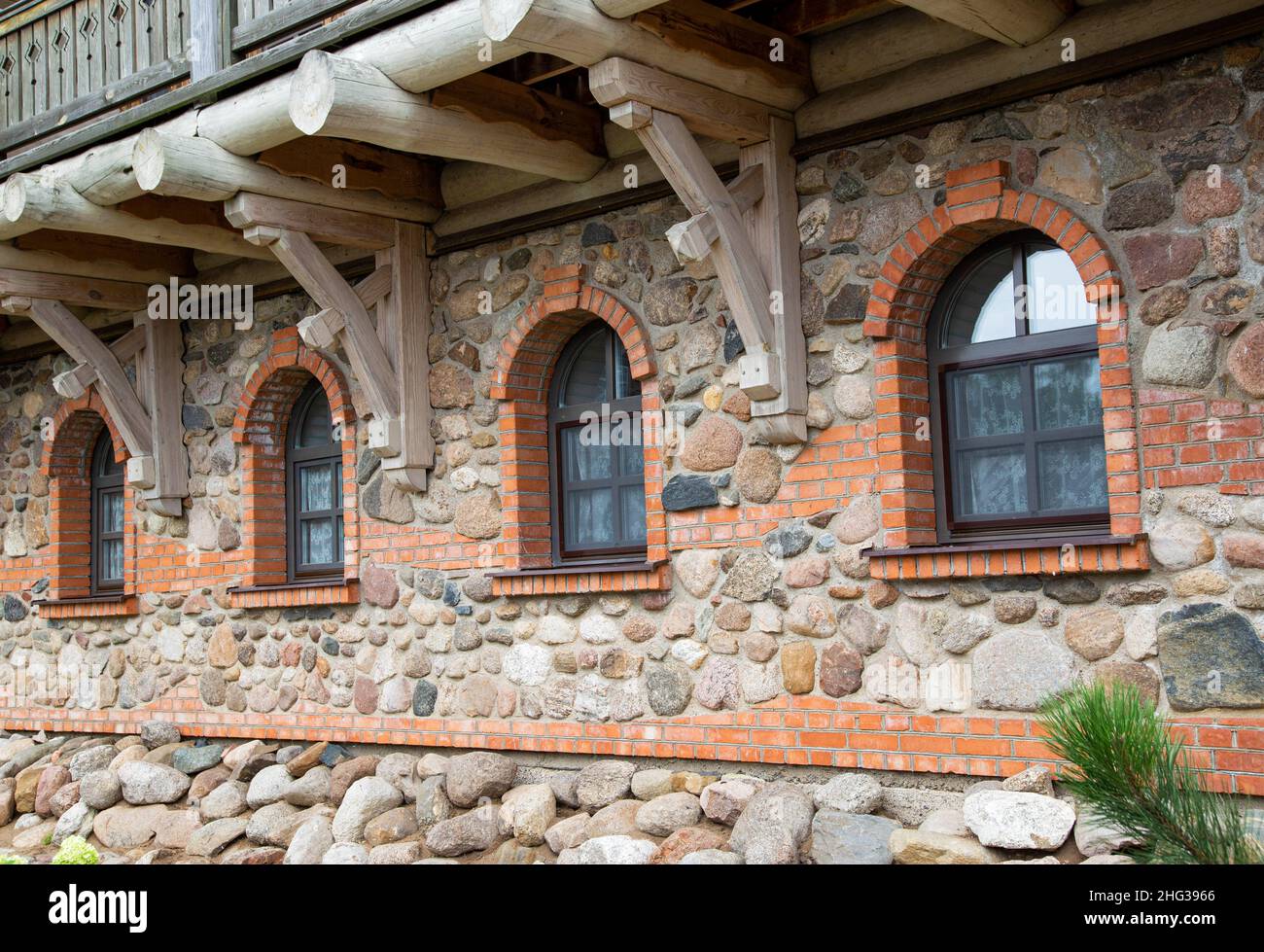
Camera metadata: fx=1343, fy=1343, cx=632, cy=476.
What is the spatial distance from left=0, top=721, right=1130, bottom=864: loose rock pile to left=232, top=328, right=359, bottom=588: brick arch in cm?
119

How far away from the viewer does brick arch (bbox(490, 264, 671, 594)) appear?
6.73 meters

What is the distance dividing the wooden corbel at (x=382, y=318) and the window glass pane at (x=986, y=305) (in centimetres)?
310

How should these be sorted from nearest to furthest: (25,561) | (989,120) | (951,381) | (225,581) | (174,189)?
(989,120) < (951,381) < (174,189) < (225,581) < (25,561)

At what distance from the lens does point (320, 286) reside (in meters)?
7.22

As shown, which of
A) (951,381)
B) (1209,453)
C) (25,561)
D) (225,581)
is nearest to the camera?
(1209,453)

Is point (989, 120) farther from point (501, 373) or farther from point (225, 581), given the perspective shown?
point (225, 581)

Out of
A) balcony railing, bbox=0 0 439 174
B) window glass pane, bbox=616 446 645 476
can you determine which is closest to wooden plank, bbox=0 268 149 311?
balcony railing, bbox=0 0 439 174

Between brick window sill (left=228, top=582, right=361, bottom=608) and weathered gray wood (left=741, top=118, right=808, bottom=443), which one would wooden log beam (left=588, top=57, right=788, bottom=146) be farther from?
brick window sill (left=228, top=582, right=361, bottom=608)

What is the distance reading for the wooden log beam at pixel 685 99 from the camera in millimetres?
5395

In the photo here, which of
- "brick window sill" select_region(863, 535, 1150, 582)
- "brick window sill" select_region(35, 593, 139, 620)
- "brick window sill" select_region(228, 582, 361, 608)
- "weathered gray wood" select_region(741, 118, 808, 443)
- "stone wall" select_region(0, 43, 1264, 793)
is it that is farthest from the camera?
"brick window sill" select_region(35, 593, 139, 620)

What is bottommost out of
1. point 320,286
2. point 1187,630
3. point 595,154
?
point 1187,630

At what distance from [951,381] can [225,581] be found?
5078 millimetres

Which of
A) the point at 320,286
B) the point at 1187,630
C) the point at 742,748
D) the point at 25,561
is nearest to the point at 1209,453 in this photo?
the point at 1187,630

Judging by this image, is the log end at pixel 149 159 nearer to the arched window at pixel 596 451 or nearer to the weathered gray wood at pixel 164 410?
the arched window at pixel 596 451
